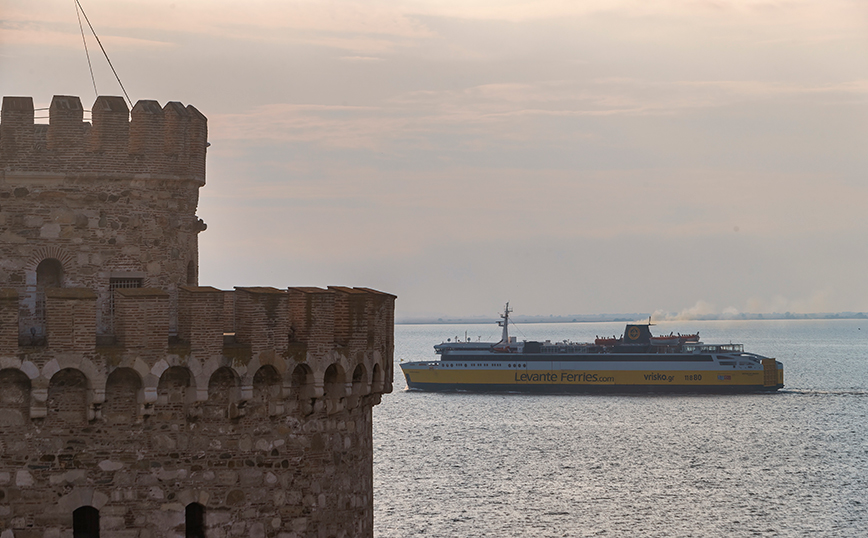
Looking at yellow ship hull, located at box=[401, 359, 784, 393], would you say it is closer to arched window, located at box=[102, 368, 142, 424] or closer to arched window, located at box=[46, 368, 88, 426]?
arched window, located at box=[102, 368, 142, 424]

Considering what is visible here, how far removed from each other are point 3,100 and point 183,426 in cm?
516

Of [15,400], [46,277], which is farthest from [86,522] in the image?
[46,277]

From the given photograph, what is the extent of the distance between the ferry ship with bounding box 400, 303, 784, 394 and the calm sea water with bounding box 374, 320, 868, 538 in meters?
8.93

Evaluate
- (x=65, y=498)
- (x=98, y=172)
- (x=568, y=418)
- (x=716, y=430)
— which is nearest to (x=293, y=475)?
(x=65, y=498)

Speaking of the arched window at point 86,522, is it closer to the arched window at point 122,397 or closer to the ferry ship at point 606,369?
the arched window at point 122,397

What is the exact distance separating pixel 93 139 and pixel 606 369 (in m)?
161

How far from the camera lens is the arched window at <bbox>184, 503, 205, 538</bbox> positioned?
A: 15047 millimetres

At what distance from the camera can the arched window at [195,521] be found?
15.0 metres

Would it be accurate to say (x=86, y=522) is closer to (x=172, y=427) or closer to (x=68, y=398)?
(x=172, y=427)

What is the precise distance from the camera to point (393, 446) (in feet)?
363

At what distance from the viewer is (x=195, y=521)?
1512 centimetres

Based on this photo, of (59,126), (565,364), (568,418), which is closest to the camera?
(59,126)

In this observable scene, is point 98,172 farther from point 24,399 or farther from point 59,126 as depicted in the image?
point 24,399

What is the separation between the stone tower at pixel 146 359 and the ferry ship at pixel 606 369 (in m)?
157
